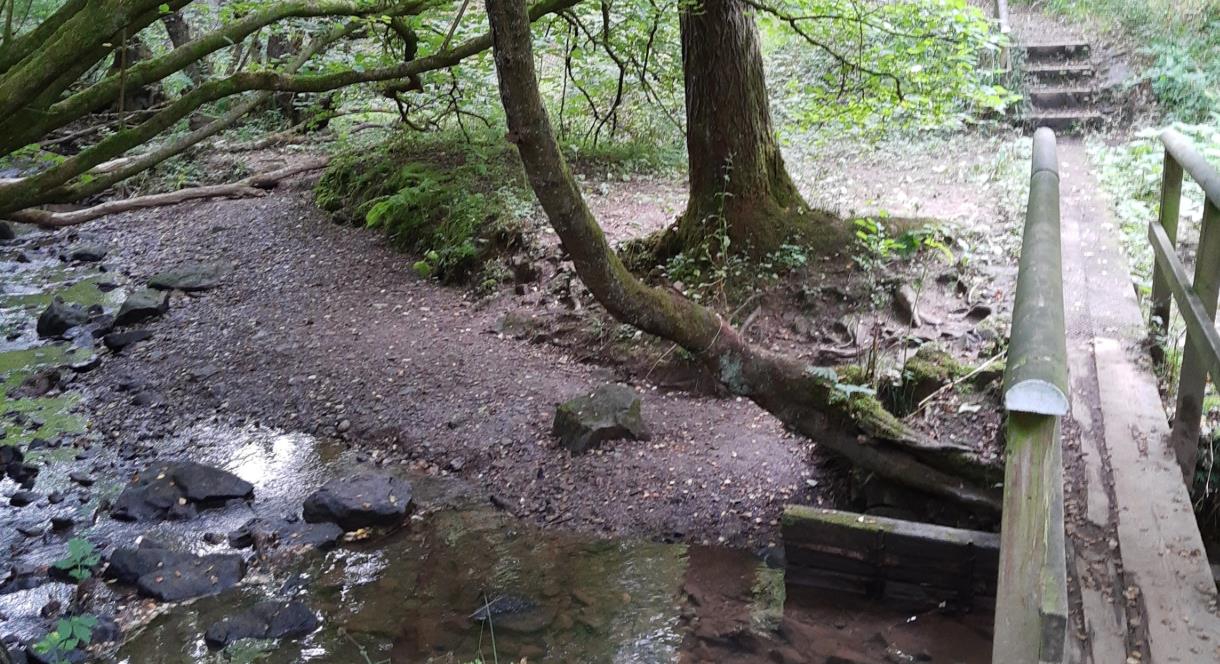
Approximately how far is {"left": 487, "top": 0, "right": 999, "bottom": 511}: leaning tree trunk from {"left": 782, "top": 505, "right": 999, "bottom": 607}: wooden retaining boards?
1.27ft

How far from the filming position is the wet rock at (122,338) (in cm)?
899

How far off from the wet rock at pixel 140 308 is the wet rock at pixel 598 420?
18.1ft

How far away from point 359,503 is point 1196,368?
4580 millimetres

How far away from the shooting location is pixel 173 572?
5.27 metres

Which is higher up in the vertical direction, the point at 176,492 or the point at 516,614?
the point at 176,492

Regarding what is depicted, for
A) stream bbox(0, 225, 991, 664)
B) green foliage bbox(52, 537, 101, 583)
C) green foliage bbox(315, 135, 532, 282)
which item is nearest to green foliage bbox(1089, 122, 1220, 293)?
stream bbox(0, 225, 991, 664)

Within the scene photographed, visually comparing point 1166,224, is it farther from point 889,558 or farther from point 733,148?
point 733,148

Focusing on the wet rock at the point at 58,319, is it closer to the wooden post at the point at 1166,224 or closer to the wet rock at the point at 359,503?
the wet rock at the point at 359,503

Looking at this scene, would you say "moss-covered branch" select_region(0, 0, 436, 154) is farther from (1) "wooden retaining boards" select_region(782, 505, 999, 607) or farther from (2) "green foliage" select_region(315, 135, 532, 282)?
(1) "wooden retaining boards" select_region(782, 505, 999, 607)

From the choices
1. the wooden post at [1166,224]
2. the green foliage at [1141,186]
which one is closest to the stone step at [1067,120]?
the green foliage at [1141,186]

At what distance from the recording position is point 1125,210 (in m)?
7.22

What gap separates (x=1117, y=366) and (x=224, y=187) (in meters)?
7.05

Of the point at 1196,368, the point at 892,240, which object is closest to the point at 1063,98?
the point at 892,240

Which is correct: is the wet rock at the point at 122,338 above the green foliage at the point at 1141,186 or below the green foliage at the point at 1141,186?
below
